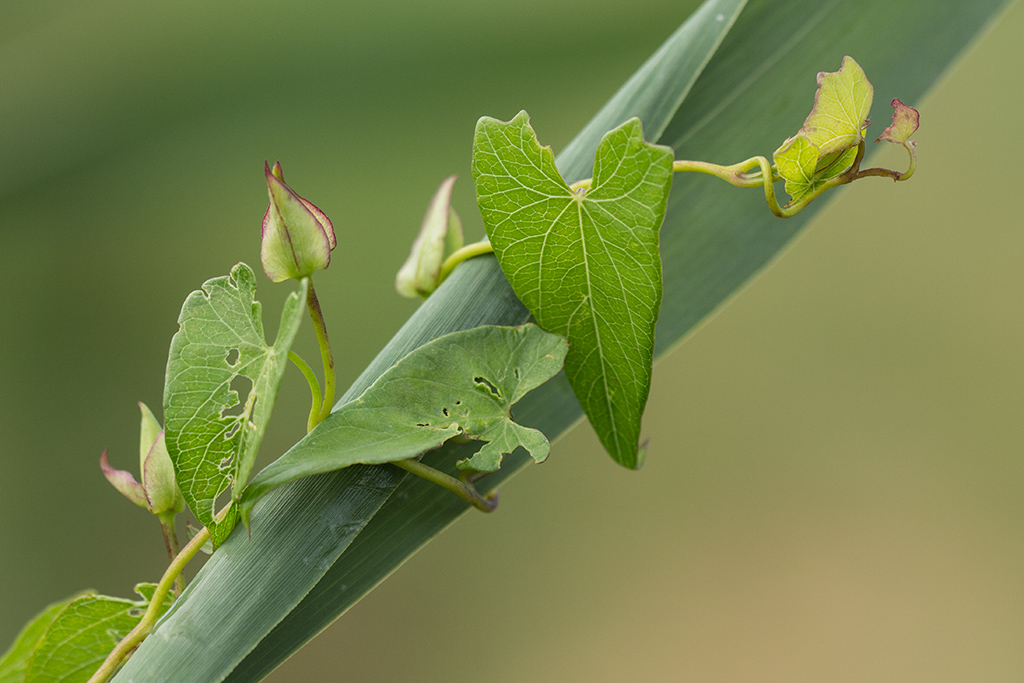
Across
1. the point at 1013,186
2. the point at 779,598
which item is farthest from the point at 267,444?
the point at 1013,186

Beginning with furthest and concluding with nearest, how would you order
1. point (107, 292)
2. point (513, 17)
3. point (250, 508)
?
point (107, 292) < point (513, 17) < point (250, 508)

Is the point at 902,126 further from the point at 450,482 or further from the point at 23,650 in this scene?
the point at 23,650

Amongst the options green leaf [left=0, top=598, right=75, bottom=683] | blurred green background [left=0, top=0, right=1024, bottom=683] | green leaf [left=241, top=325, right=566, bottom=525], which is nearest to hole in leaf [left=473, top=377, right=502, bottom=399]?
green leaf [left=241, top=325, right=566, bottom=525]

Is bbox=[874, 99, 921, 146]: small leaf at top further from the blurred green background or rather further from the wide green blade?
the blurred green background

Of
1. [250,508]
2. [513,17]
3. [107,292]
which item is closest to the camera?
[250,508]

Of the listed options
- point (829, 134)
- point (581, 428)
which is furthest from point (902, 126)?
point (581, 428)

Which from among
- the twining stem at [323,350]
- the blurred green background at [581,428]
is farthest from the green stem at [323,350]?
the blurred green background at [581,428]

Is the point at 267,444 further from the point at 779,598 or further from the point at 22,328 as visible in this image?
the point at 779,598
